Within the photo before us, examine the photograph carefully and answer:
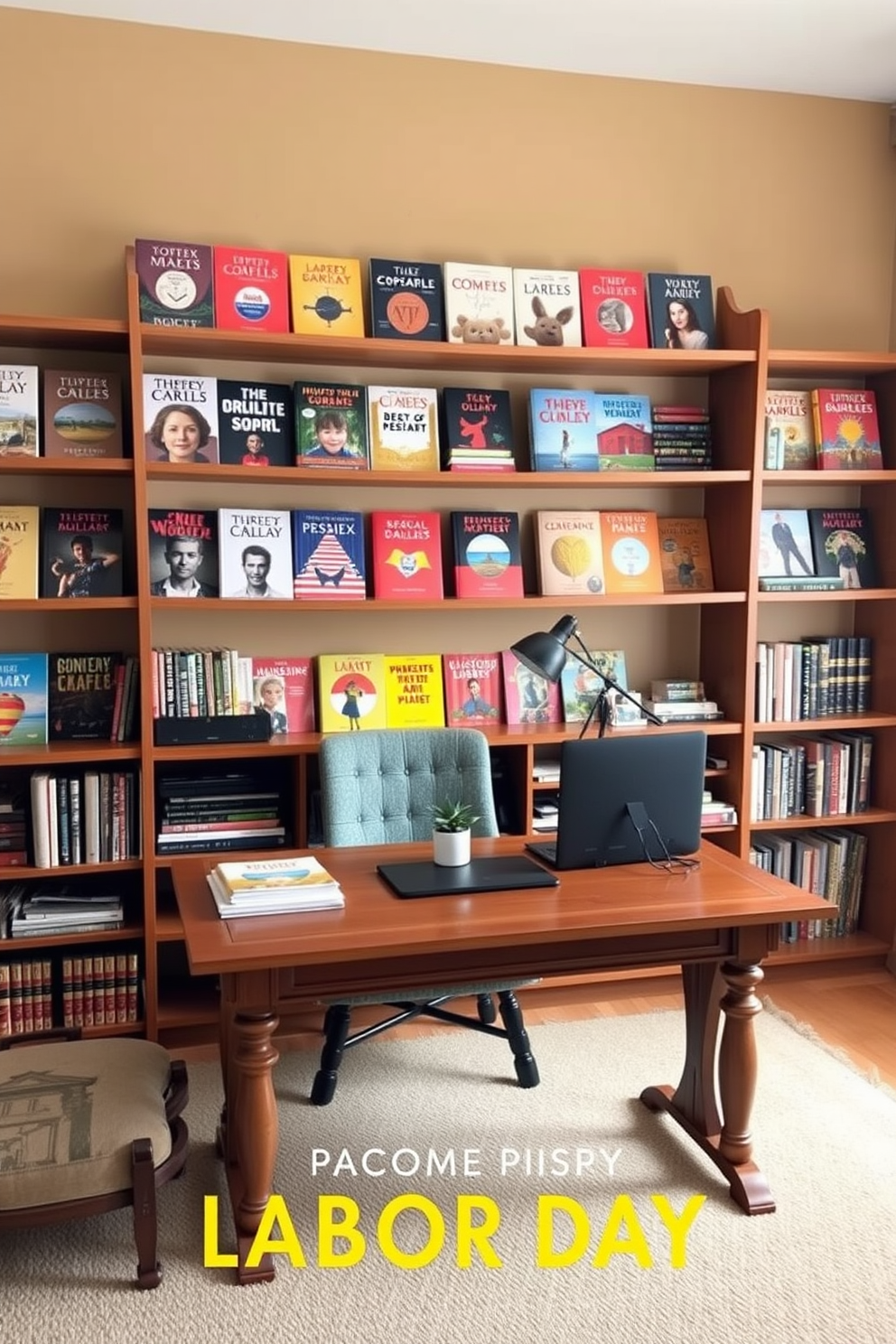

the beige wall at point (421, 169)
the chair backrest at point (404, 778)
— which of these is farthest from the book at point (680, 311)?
the chair backrest at point (404, 778)

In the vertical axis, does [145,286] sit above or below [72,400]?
above

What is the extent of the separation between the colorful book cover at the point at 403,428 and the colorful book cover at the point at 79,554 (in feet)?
2.64

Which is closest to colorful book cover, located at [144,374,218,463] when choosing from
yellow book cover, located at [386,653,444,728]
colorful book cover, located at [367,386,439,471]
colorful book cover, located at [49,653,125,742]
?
colorful book cover, located at [367,386,439,471]

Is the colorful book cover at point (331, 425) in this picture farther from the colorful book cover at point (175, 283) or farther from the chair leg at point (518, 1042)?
the chair leg at point (518, 1042)

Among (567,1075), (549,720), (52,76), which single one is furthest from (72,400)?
(567,1075)

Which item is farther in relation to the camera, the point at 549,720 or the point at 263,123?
the point at 549,720

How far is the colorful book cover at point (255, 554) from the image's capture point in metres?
3.30

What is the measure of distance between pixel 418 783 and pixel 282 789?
0.54 meters

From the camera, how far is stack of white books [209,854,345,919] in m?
2.24

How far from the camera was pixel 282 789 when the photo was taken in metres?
3.35

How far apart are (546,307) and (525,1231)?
2.56 metres

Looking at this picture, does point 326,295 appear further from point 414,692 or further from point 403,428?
point 414,692

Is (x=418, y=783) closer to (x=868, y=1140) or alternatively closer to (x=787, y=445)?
(x=868, y=1140)

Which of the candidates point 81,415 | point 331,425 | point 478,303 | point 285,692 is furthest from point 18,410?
point 478,303
